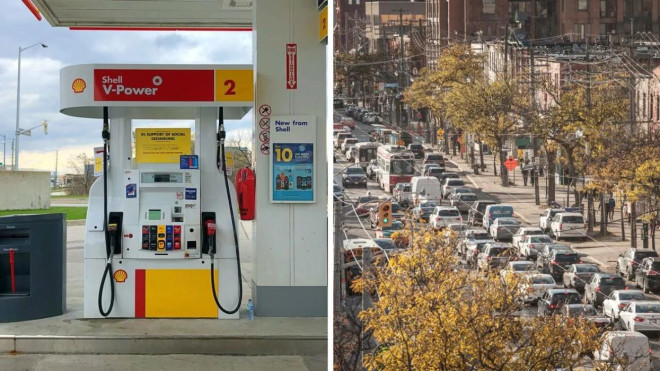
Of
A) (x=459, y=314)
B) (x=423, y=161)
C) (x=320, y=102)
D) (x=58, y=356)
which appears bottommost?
(x=58, y=356)

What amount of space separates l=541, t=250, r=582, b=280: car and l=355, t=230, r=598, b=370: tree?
0.43 feet

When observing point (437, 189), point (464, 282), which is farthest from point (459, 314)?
point (437, 189)

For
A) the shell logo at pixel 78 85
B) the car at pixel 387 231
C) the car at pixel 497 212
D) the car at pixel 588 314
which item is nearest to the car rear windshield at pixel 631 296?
the car at pixel 588 314

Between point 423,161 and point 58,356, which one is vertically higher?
point 423,161

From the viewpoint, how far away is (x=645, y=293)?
296 centimetres

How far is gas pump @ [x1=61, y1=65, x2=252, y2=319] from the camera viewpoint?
6.51 metres

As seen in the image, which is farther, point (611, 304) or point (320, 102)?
point (320, 102)

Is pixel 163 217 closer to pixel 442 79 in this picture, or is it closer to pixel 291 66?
pixel 291 66

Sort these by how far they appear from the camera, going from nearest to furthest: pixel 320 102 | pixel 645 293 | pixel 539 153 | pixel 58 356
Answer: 1. pixel 645 293
2. pixel 539 153
3. pixel 58 356
4. pixel 320 102

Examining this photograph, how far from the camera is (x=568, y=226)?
10.2 feet

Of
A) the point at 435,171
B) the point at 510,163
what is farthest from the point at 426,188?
the point at 510,163

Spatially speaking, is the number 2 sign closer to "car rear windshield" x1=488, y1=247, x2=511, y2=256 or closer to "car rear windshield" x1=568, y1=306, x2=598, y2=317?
"car rear windshield" x1=488, y1=247, x2=511, y2=256

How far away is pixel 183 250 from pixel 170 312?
1.62 feet

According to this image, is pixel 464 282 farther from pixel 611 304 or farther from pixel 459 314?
pixel 611 304
